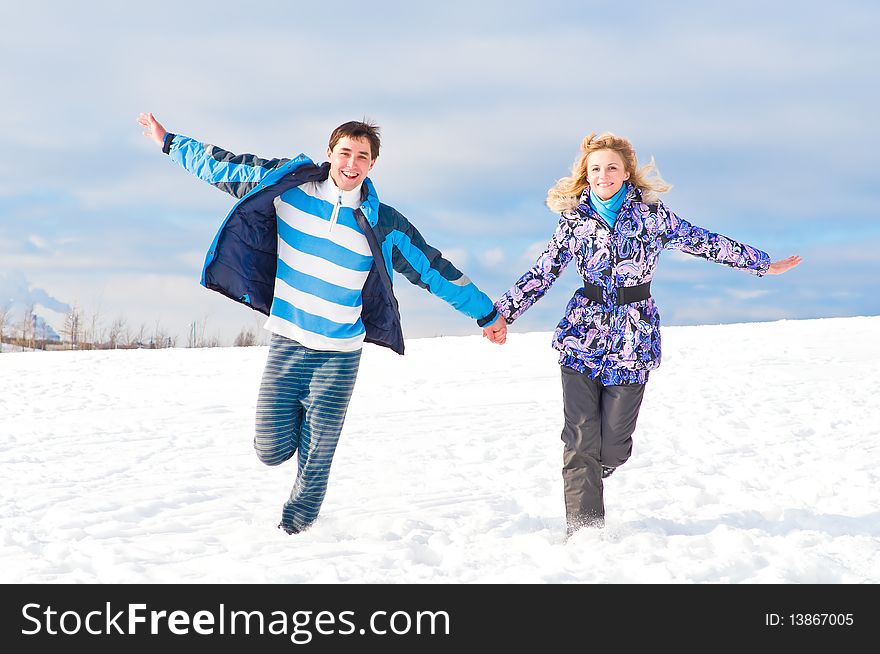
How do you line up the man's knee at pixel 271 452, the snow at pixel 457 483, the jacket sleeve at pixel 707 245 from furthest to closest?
the jacket sleeve at pixel 707 245 < the man's knee at pixel 271 452 < the snow at pixel 457 483

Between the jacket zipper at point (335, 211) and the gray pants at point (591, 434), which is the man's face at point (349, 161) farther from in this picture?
the gray pants at point (591, 434)

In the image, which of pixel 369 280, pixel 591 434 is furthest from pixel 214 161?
pixel 591 434

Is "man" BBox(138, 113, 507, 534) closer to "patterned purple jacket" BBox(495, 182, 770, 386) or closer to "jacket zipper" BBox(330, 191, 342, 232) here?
"jacket zipper" BBox(330, 191, 342, 232)

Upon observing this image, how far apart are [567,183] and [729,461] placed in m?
3.50

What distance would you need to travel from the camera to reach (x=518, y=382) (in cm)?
1188

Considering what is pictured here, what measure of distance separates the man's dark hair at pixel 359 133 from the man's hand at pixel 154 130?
45.6 inches

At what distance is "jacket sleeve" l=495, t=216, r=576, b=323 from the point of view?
14.8ft

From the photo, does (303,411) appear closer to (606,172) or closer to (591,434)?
(591,434)

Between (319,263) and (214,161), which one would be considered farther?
(214,161)

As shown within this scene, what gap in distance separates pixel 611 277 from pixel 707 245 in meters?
0.70

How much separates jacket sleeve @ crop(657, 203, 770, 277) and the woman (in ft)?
0.05

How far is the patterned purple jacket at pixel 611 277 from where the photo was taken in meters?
4.37

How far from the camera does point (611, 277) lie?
4391 millimetres

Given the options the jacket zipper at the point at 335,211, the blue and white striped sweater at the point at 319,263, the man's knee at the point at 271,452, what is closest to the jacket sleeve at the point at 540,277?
the blue and white striped sweater at the point at 319,263
